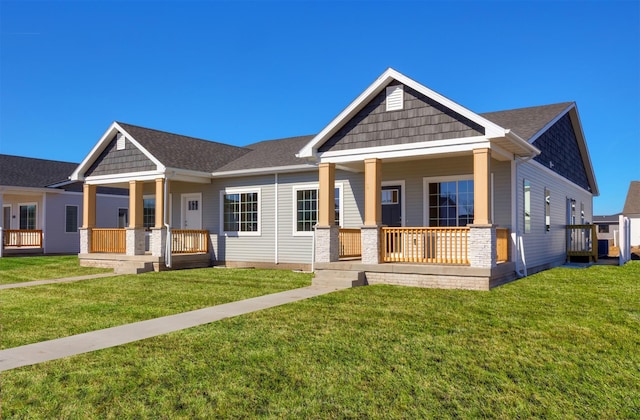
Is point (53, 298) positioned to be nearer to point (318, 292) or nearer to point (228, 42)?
point (318, 292)

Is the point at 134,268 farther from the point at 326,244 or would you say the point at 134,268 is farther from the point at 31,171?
the point at 31,171

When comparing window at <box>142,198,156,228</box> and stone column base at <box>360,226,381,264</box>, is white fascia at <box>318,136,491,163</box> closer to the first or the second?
stone column base at <box>360,226,381,264</box>

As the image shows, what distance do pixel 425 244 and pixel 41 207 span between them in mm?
21803

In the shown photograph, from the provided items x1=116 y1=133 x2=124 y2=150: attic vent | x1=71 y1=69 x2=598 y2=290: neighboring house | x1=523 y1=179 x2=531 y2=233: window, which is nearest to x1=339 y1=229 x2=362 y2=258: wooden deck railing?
x1=71 y1=69 x2=598 y2=290: neighboring house

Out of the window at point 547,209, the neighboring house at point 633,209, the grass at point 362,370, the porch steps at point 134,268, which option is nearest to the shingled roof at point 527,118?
the window at point 547,209

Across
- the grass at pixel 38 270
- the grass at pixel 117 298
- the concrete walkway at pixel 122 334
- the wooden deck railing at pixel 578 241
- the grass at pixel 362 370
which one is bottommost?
the grass at pixel 38 270

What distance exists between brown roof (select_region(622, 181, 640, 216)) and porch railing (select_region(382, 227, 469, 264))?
31.0m

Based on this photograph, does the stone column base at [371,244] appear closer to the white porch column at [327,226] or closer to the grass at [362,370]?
the white porch column at [327,226]

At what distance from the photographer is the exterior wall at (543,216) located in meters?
13.0

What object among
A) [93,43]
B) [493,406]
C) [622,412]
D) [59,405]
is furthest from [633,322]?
[93,43]

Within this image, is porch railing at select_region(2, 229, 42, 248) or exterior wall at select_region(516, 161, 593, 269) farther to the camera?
porch railing at select_region(2, 229, 42, 248)

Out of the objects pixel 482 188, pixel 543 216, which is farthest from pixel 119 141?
pixel 543 216

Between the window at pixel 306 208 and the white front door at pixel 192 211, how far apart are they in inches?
172

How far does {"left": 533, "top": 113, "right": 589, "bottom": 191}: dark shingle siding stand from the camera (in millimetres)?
14859
